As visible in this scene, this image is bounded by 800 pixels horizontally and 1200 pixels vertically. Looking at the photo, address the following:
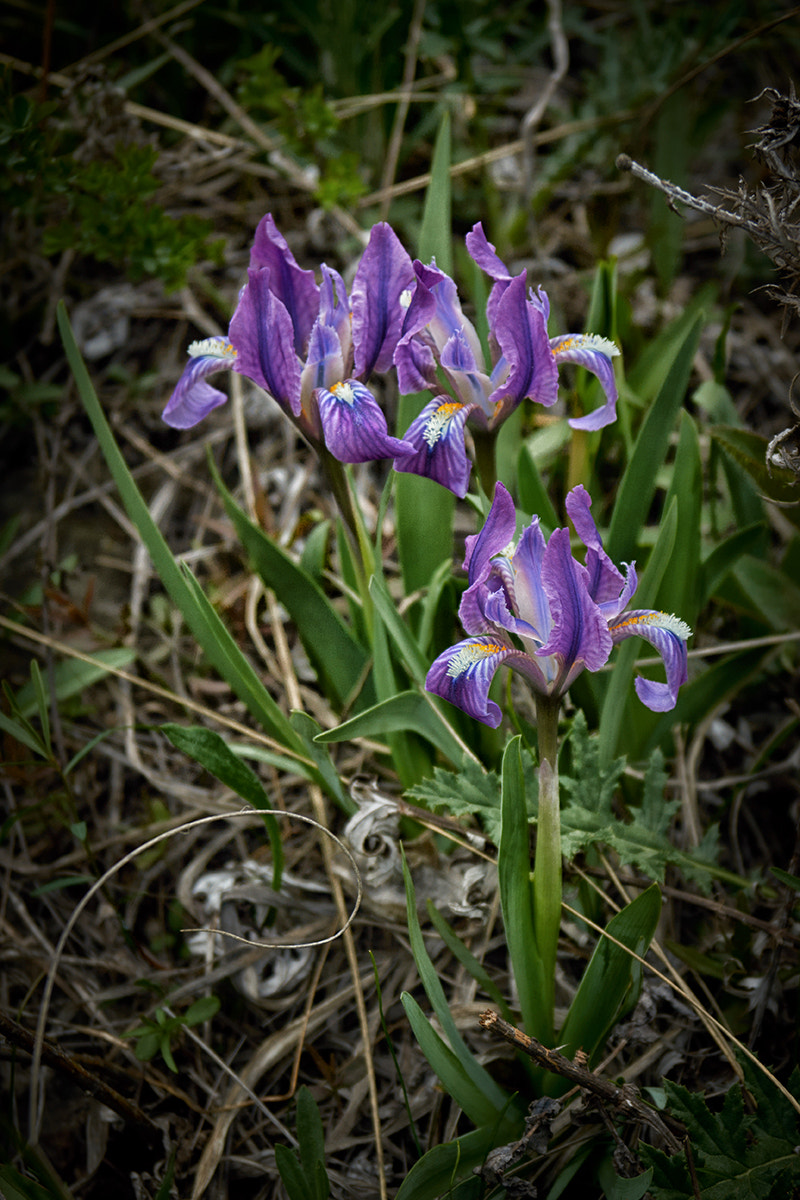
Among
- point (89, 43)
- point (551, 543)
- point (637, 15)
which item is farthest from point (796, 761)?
point (89, 43)

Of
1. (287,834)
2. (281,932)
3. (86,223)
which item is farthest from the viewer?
(86,223)

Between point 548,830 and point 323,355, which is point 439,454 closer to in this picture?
point 323,355

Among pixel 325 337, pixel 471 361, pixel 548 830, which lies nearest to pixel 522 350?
pixel 471 361

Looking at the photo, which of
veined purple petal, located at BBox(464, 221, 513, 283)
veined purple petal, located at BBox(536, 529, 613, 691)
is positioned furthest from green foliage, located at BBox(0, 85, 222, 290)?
veined purple petal, located at BBox(536, 529, 613, 691)

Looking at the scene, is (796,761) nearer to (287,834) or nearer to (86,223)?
(287,834)

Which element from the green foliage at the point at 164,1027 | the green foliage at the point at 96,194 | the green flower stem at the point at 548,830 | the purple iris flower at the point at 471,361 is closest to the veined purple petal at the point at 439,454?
the purple iris flower at the point at 471,361
